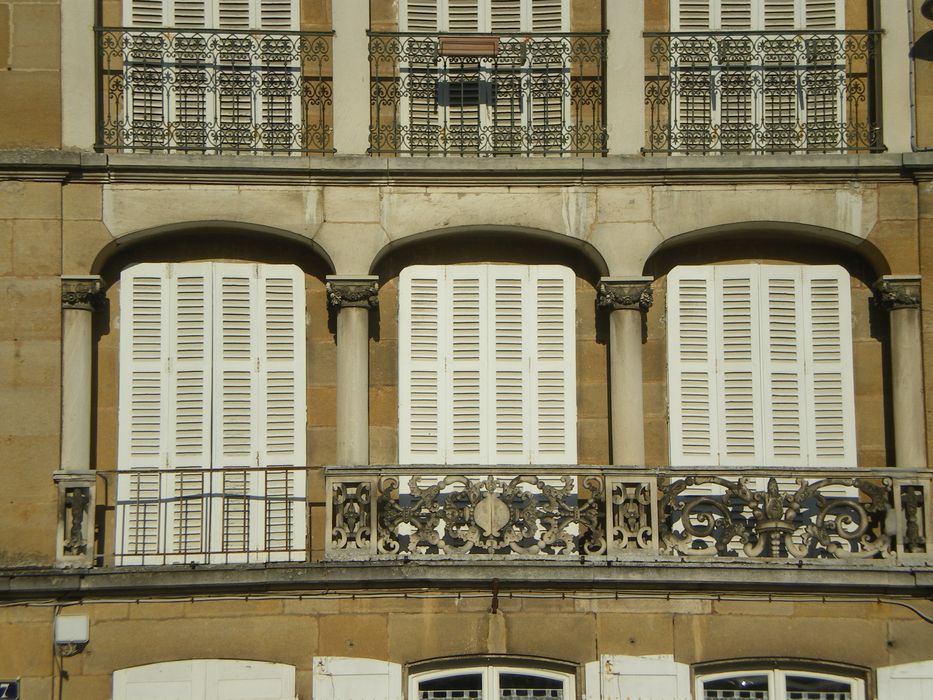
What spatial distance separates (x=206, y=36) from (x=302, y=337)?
3170 mm

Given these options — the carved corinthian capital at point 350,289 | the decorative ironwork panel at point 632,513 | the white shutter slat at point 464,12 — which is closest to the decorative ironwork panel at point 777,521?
the decorative ironwork panel at point 632,513

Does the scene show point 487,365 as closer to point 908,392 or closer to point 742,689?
point 742,689

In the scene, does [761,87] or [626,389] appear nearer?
[626,389]

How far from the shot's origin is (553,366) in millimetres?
16578

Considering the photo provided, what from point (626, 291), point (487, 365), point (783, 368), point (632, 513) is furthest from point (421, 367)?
point (783, 368)

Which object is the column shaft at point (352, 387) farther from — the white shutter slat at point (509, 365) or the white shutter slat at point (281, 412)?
the white shutter slat at point (509, 365)

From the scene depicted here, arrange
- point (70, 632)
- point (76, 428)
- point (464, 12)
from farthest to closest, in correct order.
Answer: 1. point (464, 12)
2. point (76, 428)
3. point (70, 632)

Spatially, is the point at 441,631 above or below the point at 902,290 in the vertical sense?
below

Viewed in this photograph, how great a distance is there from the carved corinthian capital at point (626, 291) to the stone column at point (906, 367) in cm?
231

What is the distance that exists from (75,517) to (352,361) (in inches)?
116

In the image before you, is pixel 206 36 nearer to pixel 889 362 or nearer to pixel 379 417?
pixel 379 417

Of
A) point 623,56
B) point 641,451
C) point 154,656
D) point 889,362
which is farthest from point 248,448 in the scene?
point 889,362

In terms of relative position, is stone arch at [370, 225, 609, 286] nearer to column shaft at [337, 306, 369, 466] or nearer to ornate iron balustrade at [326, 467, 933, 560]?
column shaft at [337, 306, 369, 466]

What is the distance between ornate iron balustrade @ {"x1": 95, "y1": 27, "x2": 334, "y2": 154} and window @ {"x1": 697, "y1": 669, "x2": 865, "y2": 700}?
20.7ft
